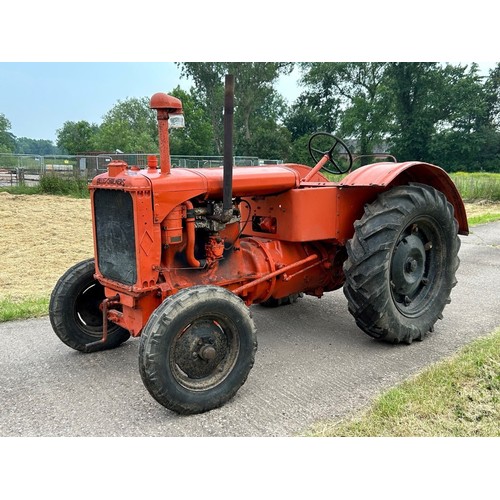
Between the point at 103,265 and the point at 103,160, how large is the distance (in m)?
22.4

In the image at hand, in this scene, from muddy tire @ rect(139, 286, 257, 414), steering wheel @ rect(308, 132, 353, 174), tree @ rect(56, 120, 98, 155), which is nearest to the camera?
muddy tire @ rect(139, 286, 257, 414)

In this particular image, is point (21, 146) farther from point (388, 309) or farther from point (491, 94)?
point (388, 309)

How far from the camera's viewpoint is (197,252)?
388 centimetres

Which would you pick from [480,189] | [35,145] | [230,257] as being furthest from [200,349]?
[35,145]

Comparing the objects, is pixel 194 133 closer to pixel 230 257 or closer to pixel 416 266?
pixel 416 266

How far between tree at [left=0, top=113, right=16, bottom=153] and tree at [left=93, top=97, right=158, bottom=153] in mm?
12347

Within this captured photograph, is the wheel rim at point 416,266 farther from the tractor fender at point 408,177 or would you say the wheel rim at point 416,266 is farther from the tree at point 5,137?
the tree at point 5,137

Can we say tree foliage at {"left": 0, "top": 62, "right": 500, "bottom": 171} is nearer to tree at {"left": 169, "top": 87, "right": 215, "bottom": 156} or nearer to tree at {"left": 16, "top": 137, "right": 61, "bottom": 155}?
tree at {"left": 169, "top": 87, "right": 215, "bottom": 156}

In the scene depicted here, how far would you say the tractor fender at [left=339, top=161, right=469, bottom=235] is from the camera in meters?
4.20

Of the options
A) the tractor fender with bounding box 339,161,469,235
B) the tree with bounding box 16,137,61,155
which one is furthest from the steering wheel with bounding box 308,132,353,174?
the tree with bounding box 16,137,61,155

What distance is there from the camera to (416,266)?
4.49m

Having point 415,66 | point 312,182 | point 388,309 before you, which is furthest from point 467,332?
point 415,66

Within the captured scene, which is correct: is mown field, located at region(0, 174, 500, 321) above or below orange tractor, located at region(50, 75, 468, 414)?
below

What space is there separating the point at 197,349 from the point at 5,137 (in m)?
72.5
